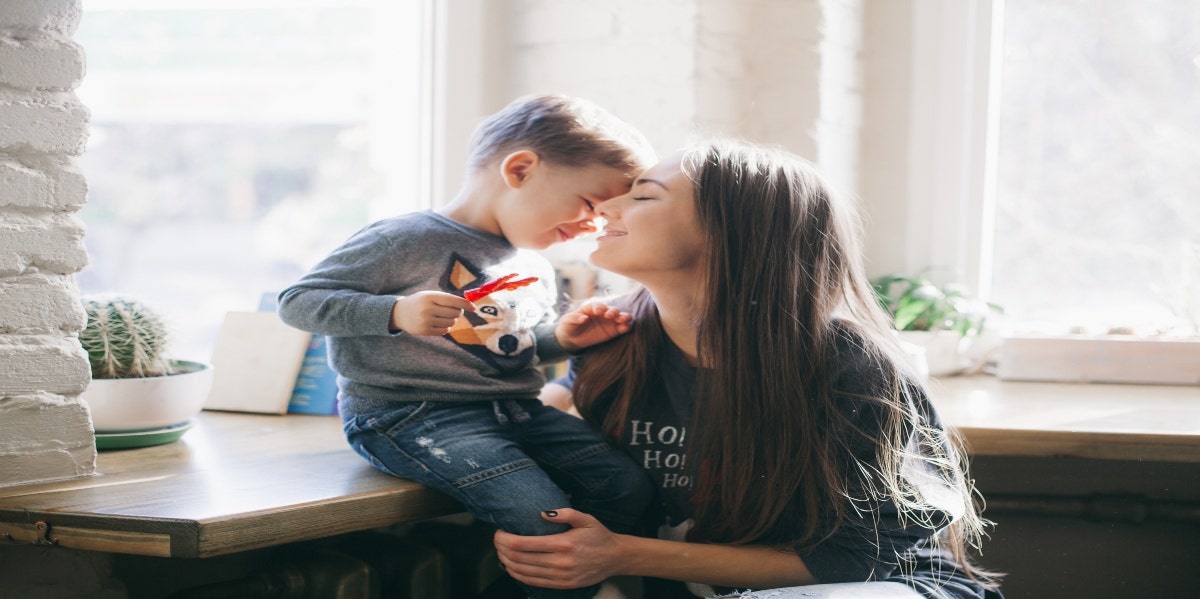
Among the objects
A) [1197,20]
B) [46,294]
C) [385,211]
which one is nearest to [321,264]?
[46,294]

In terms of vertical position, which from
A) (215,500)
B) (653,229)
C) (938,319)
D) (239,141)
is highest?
(239,141)

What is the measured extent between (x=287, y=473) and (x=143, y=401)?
33 centimetres

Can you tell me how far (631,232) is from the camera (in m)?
1.58

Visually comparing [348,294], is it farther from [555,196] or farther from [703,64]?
Result: [703,64]

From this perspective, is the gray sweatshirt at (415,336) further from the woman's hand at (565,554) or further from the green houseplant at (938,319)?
the green houseplant at (938,319)

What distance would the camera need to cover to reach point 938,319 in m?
2.37

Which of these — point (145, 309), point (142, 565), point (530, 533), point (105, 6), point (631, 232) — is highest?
point (105, 6)

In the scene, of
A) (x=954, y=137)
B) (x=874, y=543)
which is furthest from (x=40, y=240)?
(x=954, y=137)

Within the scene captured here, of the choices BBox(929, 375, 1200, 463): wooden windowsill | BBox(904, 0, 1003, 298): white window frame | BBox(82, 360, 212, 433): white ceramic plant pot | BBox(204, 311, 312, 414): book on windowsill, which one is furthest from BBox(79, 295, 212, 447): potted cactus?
BBox(904, 0, 1003, 298): white window frame

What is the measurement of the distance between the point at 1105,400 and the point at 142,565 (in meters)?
1.84

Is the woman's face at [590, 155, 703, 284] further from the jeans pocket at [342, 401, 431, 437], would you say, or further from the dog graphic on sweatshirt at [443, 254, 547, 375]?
the jeans pocket at [342, 401, 431, 437]

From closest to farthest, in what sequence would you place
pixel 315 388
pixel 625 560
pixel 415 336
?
1. pixel 625 560
2. pixel 415 336
3. pixel 315 388

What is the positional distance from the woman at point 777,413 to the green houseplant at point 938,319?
746 millimetres

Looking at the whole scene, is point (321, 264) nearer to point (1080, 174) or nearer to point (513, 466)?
point (513, 466)
